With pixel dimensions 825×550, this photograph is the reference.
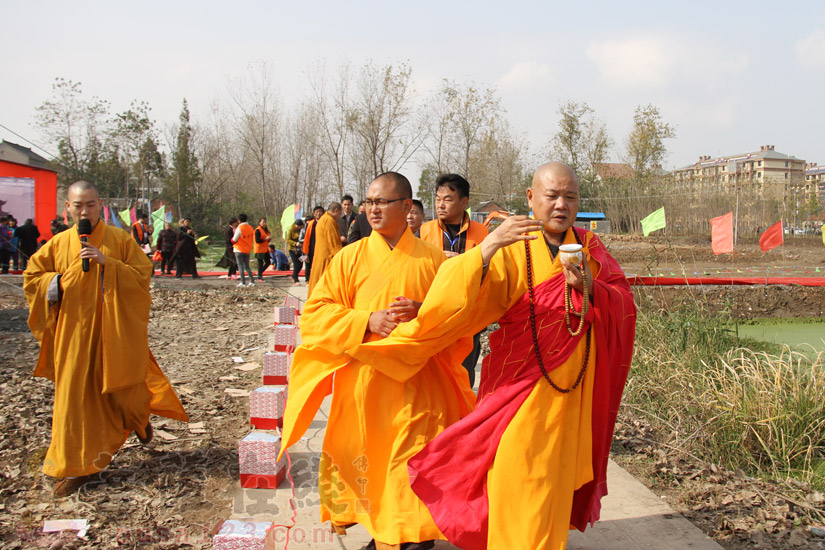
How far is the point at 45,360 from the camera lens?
4.07 meters

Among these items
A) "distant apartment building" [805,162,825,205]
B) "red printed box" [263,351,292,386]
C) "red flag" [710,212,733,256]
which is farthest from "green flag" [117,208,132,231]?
"distant apartment building" [805,162,825,205]

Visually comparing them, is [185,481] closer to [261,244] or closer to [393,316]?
[393,316]

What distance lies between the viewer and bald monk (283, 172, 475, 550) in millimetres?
2895

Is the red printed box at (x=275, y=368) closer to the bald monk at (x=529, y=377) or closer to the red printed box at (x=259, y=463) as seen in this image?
the red printed box at (x=259, y=463)

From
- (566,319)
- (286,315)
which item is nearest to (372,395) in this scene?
(566,319)

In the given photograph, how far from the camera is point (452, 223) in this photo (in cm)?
490

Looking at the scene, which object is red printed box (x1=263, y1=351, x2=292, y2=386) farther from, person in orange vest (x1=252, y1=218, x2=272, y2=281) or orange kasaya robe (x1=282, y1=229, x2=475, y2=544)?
person in orange vest (x1=252, y1=218, x2=272, y2=281)

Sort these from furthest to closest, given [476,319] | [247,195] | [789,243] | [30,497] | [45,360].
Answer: [247,195]
[789,243]
[45,360]
[30,497]
[476,319]

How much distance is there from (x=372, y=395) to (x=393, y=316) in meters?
0.40

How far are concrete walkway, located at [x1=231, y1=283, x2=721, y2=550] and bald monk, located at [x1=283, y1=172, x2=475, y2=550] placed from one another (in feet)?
1.21

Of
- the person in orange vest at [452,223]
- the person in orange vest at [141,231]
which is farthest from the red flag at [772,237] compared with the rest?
the person in orange vest at [141,231]

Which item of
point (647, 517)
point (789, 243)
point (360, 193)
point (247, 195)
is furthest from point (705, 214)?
point (647, 517)

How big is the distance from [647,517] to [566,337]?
1.60 metres

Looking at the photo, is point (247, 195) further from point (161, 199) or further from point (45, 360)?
point (45, 360)
